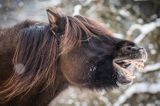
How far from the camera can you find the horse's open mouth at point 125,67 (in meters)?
2.36

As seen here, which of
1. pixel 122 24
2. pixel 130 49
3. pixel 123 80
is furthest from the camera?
pixel 122 24

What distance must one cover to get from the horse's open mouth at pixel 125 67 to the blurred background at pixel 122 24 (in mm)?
2550

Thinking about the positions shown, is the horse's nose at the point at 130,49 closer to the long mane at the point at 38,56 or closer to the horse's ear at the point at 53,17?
the long mane at the point at 38,56

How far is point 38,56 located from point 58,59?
0.36 ft

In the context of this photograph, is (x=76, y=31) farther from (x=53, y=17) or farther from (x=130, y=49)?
(x=130, y=49)

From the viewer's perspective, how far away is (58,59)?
243 centimetres

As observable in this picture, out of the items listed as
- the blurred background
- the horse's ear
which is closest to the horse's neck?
the horse's ear

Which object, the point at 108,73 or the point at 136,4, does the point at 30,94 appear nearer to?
the point at 108,73

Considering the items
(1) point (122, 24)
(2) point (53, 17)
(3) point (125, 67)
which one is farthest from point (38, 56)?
(1) point (122, 24)

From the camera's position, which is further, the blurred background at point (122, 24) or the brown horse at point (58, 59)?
the blurred background at point (122, 24)

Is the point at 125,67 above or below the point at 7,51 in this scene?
below

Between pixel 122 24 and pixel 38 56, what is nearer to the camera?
pixel 38 56

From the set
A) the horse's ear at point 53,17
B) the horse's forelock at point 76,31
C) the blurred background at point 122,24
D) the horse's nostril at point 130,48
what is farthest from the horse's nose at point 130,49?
the blurred background at point 122,24

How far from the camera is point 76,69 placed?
96.2 inches
